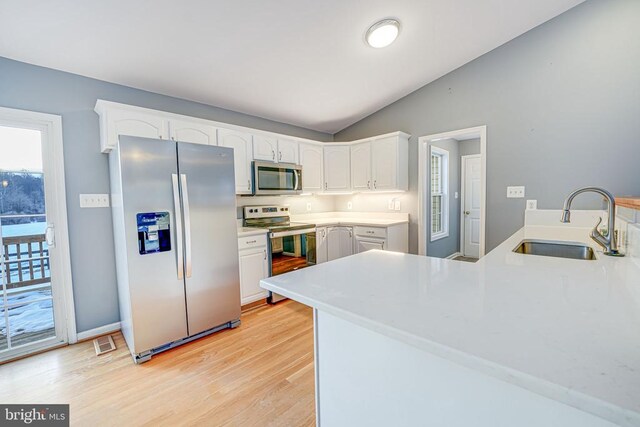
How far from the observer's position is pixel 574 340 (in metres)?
0.56

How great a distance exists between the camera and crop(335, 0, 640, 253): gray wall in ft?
7.84

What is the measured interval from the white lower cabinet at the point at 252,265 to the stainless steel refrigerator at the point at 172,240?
10.3 inches

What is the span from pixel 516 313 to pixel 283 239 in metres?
2.65

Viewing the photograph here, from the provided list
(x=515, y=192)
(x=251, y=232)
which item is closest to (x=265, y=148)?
(x=251, y=232)

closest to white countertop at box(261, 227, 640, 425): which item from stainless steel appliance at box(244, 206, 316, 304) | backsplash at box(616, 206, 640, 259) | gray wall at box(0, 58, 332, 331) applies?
backsplash at box(616, 206, 640, 259)

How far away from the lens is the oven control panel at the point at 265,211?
332cm

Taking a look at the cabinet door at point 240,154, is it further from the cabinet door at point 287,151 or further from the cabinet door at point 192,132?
the cabinet door at point 287,151

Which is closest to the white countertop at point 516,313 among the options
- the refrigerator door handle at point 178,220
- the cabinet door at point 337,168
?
the refrigerator door handle at point 178,220

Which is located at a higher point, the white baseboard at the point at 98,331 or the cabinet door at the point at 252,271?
the cabinet door at the point at 252,271

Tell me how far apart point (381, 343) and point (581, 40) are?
346cm

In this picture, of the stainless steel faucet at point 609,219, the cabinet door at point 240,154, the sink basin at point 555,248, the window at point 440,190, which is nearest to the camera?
the stainless steel faucet at point 609,219

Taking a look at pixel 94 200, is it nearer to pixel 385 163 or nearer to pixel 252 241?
pixel 252 241

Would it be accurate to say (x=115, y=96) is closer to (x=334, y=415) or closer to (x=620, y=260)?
(x=334, y=415)

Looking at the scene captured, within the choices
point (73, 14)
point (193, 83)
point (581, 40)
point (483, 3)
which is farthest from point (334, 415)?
point (581, 40)
